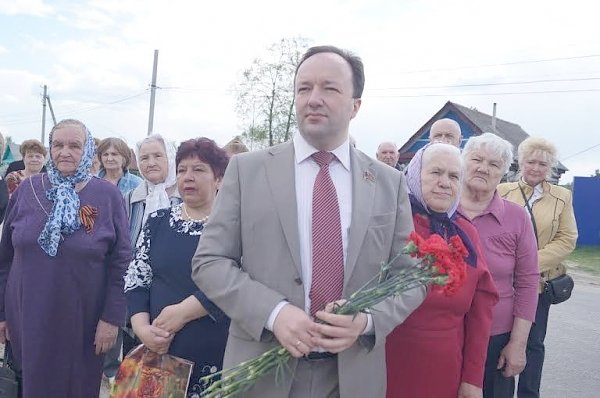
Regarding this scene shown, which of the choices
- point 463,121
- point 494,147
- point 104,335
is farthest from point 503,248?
point 463,121

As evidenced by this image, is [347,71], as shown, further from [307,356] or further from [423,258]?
[307,356]

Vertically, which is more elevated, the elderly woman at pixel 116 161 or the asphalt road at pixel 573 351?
the elderly woman at pixel 116 161

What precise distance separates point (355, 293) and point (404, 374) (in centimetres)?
97

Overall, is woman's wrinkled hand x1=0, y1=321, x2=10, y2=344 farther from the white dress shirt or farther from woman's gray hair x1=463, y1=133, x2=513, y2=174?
Answer: woman's gray hair x1=463, y1=133, x2=513, y2=174

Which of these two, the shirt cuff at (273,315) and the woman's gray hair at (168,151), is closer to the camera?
the shirt cuff at (273,315)

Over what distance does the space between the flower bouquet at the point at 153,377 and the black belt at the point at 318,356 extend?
74cm

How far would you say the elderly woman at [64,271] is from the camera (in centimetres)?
324

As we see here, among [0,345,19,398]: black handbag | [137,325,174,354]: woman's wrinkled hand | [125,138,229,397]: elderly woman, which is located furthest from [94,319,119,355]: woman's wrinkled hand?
[137,325,174,354]: woman's wrinkled hand

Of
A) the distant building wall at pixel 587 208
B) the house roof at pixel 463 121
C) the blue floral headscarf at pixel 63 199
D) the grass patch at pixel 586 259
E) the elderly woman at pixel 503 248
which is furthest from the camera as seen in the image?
the house roof at pixel 463 121

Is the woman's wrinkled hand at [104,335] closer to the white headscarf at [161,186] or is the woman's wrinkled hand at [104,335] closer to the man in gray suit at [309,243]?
the white headscarf at [161,186]

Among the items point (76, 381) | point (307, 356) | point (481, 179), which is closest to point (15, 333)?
point (76, 381)

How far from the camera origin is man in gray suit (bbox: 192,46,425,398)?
6.89 ft

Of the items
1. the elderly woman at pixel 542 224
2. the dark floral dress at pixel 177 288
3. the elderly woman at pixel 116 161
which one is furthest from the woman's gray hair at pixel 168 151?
the elderly woman at pixel 542 224

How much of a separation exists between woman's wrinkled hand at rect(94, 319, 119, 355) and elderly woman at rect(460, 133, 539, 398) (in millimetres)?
2208
